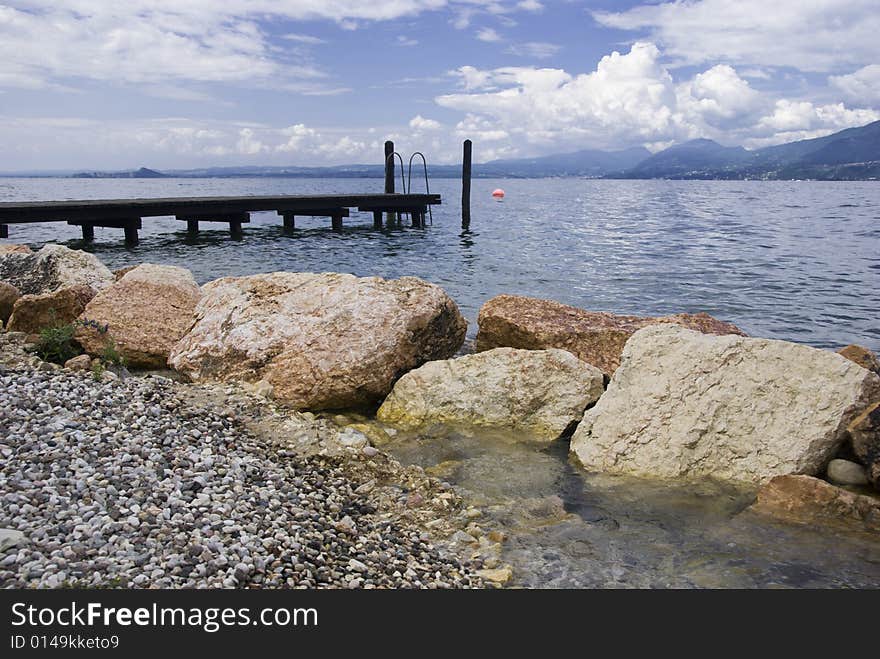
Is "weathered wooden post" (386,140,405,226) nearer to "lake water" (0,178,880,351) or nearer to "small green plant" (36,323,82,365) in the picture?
"lake water" (0,178,880,351)

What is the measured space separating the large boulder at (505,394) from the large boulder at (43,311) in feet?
15.8

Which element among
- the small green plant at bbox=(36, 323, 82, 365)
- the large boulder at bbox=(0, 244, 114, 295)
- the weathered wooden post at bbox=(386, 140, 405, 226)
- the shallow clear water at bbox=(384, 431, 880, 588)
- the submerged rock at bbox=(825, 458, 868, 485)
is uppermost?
the weathered wooden post at bbox=(386, 140, 405, 226)

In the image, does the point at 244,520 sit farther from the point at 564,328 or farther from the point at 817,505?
the point at 564,328

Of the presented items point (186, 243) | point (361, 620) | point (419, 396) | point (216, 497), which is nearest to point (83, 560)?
point (216, 497)

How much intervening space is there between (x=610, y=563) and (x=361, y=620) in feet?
6.59

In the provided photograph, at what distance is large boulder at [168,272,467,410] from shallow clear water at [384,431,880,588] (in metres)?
1.27

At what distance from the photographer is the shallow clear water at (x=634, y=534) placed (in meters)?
4.50

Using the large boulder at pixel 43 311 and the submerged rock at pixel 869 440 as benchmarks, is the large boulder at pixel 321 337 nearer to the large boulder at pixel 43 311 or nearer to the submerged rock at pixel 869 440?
the large boulder at pixel 43 311

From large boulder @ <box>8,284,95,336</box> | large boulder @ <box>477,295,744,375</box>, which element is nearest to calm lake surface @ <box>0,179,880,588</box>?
large boulder @ <box>477,295,744,375</box>

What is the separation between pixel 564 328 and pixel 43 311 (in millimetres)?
6976

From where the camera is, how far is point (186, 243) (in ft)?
87.3

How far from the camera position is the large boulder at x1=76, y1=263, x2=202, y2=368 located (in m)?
8.50

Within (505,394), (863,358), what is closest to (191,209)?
(505,394)

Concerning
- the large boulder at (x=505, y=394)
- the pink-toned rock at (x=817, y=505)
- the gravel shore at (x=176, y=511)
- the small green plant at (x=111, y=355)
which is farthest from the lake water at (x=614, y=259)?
the gravel shore at (x=176, y=511)
